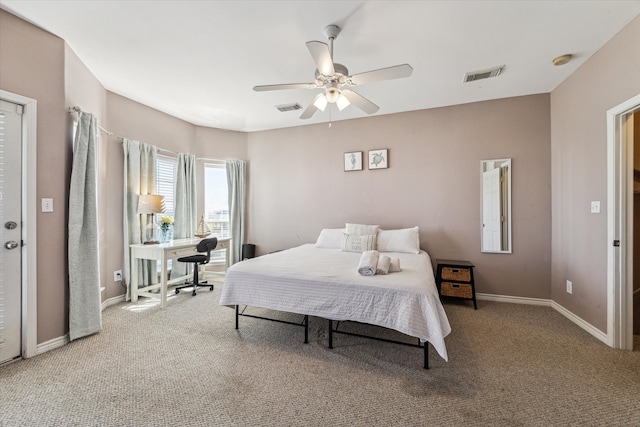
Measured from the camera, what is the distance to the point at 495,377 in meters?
1.91

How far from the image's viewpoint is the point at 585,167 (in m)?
2.66

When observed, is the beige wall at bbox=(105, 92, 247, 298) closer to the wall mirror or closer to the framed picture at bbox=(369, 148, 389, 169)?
the framed picture at bbox=(369, 148, 389, 169)

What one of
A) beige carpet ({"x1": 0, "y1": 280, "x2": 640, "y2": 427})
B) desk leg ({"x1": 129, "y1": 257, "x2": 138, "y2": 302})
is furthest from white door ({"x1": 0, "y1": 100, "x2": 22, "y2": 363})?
desk leg ({"x1": 129, "y1": 257, "x2": 138, "y2": 302})

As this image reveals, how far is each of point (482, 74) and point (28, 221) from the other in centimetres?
442

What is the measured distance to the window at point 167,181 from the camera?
4.08 meters

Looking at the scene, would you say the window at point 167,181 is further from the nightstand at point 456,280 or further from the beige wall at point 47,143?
the nightstand at point 456,280

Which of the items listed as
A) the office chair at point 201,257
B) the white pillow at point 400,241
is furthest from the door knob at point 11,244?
the white pillow at point 400,241

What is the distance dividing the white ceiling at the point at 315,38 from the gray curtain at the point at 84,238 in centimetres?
79

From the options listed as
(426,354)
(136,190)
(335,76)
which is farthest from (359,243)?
(136,190)

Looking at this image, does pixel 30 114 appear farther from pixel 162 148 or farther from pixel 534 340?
pixel 534 340

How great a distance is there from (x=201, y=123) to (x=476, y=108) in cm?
421

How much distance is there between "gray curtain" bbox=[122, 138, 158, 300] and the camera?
3484 millimetres

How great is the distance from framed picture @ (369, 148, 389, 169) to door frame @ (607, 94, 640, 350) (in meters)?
2.30

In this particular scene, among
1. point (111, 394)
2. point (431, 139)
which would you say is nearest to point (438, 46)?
point (431, 139)
